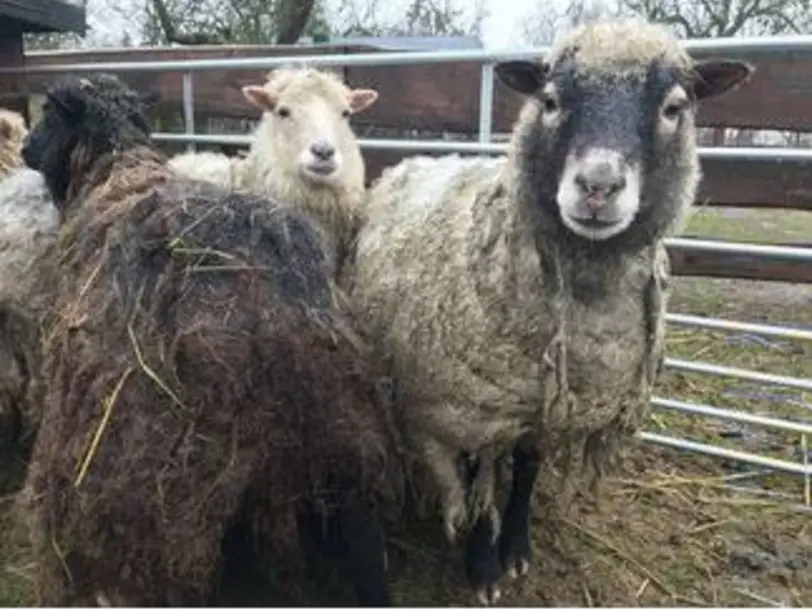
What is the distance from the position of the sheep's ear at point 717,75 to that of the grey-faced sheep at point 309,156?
1505 millimetres

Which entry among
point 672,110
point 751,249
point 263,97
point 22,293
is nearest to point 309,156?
point 263,97

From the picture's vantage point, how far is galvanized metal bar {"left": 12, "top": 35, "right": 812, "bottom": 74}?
388 cm

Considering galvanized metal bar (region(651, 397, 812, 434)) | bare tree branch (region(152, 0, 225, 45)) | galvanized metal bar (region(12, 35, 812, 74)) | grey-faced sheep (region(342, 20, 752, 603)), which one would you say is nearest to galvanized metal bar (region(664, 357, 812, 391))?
galvanized metal bar (region(651, 397, 812, 434))

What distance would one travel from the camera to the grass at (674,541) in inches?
129

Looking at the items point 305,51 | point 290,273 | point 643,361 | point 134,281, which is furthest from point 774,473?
point 305,51

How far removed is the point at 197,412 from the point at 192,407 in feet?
0.06

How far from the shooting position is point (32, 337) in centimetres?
360

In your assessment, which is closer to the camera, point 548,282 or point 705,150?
point 548,282

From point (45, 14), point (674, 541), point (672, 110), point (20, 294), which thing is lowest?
point (674, 541)

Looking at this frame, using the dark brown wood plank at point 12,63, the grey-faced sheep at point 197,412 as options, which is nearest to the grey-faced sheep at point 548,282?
the grey-faced sheep at point 197,412

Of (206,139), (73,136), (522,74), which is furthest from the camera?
(206,139)

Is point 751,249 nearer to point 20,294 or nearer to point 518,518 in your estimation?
point 518,518

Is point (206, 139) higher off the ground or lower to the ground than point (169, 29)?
lower

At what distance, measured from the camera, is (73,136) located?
383 cm
